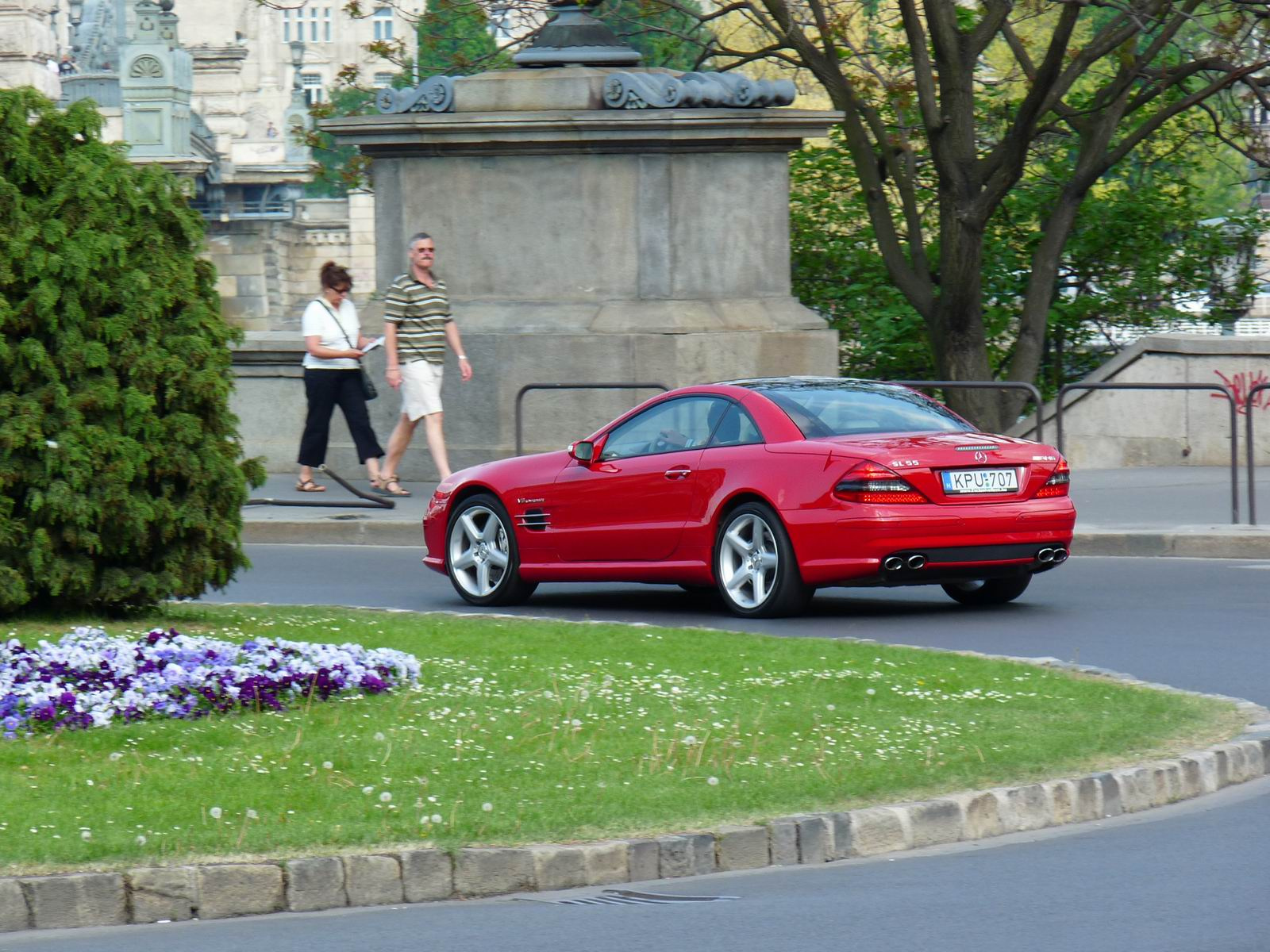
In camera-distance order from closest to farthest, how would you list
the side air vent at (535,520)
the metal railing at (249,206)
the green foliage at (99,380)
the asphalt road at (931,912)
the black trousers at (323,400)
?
the asphalt road at (931,912), the green foliage at (99,380), the side air vent at (535,520), the black trousers at (323,400), the metal railing at (249,206)

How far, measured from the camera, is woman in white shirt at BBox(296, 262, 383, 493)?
1903cm

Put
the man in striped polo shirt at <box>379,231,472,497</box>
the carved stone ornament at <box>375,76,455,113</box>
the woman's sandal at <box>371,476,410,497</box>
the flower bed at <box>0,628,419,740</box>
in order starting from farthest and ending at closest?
1. the carved stone ornament at <box>375,76,455,113</box>
2. the woman's sandal at <box>371,476,410,497</box>
3. the man in striped polo shirt at <box>379,231,472,497</box>
4. the flower bed at <box>0,628,419,740</box>

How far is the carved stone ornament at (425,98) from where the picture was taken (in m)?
20.7

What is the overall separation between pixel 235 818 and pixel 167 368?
4661mm

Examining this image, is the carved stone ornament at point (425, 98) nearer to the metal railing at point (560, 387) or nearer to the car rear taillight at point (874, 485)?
the metal railing at point (560, 387)

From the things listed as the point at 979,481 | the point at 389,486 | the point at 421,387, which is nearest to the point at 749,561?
the point at 979,481

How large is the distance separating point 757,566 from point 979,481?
1.28m

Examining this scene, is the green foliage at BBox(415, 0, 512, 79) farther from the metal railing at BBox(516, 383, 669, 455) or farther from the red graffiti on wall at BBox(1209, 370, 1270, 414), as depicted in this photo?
the red graffiti on wall at BBox(1209, 370, 1270, 414)

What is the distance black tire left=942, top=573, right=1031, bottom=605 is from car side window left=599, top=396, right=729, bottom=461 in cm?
171

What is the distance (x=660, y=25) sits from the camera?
27.4 metres

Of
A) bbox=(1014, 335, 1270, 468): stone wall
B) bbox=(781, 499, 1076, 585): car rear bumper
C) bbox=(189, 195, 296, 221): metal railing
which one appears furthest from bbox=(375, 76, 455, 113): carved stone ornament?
bbox=(189, 195, 296, 221): metal railing

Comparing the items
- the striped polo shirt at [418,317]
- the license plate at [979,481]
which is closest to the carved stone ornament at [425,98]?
the striped polo shirt at [418,317]

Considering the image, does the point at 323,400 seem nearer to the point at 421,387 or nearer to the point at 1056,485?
the point at 421,387

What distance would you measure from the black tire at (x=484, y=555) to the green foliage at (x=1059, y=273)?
1161 cm
